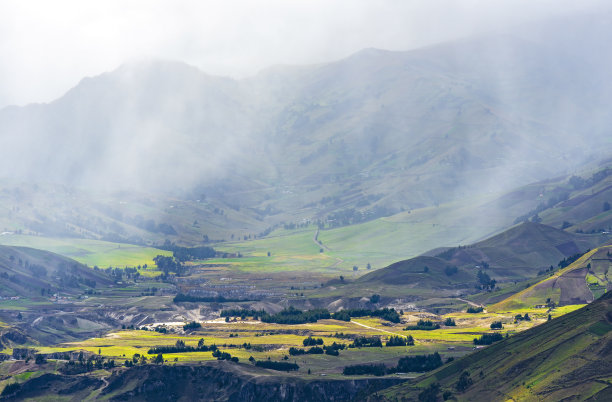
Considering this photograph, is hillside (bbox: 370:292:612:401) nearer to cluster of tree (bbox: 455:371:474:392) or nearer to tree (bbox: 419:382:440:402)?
cluster of tree (bbox: 455:371:474:392)

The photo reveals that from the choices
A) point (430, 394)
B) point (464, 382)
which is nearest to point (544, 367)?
point (464, 382)

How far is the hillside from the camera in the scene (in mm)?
156250

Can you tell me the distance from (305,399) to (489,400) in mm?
45593

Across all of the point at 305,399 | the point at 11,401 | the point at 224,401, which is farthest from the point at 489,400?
the point at 11,401

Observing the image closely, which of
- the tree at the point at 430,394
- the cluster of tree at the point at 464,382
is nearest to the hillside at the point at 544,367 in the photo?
the cluster of tree at the point at 464,382

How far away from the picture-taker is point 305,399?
19938 centimetres

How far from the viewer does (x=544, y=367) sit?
545 ft

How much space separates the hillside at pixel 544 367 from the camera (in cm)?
15625

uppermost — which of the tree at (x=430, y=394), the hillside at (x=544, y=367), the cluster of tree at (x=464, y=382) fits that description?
the hillside at (x=544, y=367)

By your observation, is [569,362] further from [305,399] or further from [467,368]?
[305,399]

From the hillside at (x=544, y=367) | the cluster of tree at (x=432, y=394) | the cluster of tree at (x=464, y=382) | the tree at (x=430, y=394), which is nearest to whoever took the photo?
the hillside at (x=544, y=367)

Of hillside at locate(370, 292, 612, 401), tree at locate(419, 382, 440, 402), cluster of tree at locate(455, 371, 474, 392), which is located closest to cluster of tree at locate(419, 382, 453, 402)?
tree at locate(419, 382, 440, 402)

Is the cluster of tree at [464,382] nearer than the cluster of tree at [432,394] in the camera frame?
No

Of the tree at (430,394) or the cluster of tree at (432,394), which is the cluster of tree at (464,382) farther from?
the tree at (430,394)
